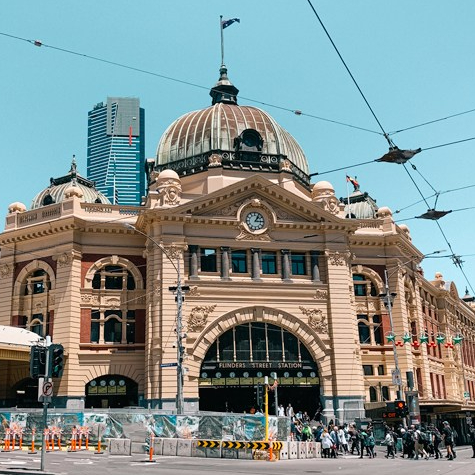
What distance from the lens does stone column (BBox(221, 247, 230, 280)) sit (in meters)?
47.0

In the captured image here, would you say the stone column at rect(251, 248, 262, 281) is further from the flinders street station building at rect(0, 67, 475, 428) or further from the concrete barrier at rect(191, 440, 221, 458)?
the concrete barrier at rect(191, 440, 221, 458)

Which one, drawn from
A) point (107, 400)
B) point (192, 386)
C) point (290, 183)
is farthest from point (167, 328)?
point (290, 183)

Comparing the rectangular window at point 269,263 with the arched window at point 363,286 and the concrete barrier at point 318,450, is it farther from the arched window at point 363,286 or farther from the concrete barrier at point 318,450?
the concrete barrier at point 318,450

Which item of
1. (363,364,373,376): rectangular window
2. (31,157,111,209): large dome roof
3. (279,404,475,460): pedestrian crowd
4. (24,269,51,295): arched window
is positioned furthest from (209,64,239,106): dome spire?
(279,404,475,460): pedestrian crowd

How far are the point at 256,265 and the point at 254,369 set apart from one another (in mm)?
7795

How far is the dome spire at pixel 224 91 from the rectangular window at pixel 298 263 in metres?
19.8

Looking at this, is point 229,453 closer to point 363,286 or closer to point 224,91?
point 363,286

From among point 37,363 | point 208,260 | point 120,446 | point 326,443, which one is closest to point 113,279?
point 208,260

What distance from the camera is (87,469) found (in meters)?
22.8

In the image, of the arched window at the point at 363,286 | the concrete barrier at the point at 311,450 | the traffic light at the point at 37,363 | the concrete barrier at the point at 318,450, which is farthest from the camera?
the arched window at the point at 363,286

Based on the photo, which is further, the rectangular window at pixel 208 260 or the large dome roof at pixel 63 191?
the large dome roof at pixel 63 191

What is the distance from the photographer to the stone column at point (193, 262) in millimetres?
46281

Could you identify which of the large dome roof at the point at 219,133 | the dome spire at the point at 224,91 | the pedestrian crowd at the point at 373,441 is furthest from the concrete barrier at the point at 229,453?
the dome spire at the point at 224,91

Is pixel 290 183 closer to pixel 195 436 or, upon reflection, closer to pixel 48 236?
pixel 48 236
